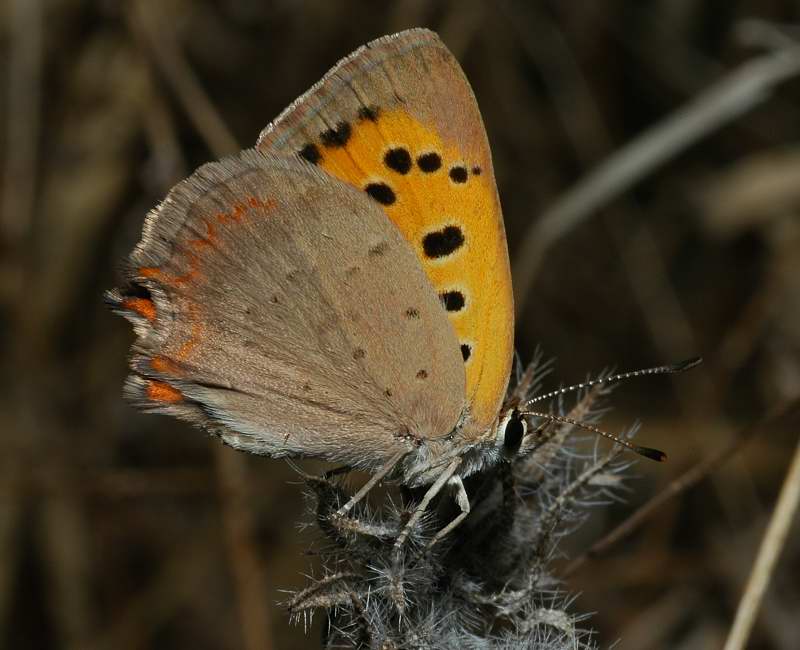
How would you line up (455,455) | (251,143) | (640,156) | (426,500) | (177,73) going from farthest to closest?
1. (251,143)
2. (640,156)
3. (177,73)
4. (455,455)
5. (426,500)

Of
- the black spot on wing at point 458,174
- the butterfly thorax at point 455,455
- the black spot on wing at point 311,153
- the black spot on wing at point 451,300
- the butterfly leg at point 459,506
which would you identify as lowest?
the butterfly leg at point 459,506

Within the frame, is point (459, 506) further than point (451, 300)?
No

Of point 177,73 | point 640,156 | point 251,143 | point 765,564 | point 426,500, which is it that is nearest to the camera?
point 426,500

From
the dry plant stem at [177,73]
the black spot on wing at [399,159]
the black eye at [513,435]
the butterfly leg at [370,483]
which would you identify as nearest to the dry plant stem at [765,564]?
the black eye at [513,435]

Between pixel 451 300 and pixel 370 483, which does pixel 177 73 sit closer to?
pixel 451 300

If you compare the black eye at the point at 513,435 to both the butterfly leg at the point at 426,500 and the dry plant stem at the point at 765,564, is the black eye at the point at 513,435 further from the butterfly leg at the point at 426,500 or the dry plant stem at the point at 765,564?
the dry plant stem at the point at 765,564

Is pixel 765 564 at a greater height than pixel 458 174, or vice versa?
pixel 458 174

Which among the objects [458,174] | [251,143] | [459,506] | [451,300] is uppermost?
[251,143]

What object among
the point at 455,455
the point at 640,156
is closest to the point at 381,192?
the point at 455,455

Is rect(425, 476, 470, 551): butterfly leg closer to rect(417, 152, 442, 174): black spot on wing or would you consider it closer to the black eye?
the black eye
